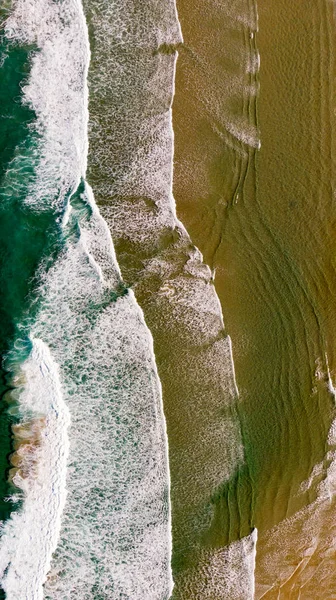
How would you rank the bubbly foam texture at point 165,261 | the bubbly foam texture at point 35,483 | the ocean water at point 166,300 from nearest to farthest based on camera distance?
the bubbly foam texture at point 35,483 < the ocean water at point 166,300 < the bubbly foam texture at point 165,261

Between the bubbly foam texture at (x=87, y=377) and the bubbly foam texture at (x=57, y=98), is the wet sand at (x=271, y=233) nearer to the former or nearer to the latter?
the bubbly foam texture at (x=87, y=377)

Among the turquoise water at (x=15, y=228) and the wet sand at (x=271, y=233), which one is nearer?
the turquoise water at (x=15, y=228)

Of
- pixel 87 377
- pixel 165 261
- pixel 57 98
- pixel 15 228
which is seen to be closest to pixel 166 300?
pixel 165 261

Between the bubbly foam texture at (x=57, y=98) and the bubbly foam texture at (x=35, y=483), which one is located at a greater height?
the bubbly foam texture at (x=57, y=98)

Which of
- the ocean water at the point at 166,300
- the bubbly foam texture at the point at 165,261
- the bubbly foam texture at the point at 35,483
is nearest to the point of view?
the bubbly foam texture at the point at 35,483

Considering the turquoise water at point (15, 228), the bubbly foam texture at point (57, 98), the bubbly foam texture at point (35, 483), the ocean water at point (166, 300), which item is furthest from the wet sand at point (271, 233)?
the bubbly foam texture at point (35, 483)

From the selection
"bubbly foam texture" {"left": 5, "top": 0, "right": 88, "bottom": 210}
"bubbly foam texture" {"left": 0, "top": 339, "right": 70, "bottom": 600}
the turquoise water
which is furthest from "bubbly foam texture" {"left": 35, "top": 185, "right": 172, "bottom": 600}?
"bubbly foam texture" {"left": 5, "top": 0, "right": 88, "bottom": 210}

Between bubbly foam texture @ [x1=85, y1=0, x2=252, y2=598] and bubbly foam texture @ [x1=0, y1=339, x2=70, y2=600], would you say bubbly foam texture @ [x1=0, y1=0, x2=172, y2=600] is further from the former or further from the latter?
bubbly foam texture @ [x1=85, y1=0, x2=252, y2=598]
